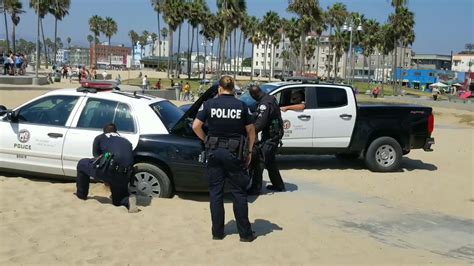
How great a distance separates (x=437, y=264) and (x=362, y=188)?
12.6ft

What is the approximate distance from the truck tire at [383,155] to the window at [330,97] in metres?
1.02

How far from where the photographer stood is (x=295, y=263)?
497 centimetres

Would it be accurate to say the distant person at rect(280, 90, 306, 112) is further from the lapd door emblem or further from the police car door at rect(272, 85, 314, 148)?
the lapd door emblem

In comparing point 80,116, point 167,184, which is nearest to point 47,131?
point 80,116

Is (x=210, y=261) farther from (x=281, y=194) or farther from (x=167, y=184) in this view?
(x=281, y=194)

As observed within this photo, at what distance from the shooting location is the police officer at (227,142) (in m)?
5.22

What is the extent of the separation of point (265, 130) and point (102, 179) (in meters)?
2.53

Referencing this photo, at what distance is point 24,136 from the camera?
7.32m

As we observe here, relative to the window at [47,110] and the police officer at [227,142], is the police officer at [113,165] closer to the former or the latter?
the window at [47,110]

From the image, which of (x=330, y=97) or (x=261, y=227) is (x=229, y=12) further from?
(x=261, y=227)

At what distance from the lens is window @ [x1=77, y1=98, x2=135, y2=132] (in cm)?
719

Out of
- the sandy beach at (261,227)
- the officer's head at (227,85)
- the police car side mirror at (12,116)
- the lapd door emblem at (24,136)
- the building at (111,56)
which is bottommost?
the sandy beach at (261,227)

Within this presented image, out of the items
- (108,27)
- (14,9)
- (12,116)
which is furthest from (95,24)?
(12,116)

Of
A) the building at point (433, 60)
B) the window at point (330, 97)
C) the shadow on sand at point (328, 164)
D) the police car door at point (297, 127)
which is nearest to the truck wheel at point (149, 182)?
the police car door at point (297, 127)
